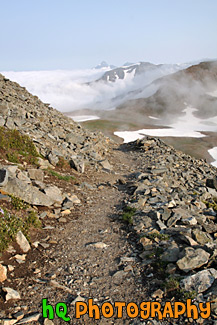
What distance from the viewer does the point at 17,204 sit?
11.7 meters

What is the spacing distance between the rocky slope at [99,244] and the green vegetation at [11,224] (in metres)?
0.16

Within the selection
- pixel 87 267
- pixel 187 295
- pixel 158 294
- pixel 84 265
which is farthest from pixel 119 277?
pixel 187 295

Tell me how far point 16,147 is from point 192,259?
13.5 meters

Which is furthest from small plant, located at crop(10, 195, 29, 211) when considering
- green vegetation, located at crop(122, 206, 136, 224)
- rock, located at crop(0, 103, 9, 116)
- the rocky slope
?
rock, located at crop(0, 103, 9, 116)

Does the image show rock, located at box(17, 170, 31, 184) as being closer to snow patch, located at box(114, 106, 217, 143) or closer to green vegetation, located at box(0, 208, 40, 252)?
green vegetation, located at box(0, 208, 40, 252)

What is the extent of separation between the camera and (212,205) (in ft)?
58.0

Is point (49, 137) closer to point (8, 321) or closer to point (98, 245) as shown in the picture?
point (98, 245)

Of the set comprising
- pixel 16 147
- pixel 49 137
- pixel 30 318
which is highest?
pixel 49 137

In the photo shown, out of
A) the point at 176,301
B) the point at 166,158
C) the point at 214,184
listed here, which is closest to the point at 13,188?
the point at 176,301

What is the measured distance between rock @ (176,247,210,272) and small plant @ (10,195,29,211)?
6.79 meters

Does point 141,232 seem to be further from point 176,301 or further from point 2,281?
point 2,281

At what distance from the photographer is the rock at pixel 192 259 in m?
8.50

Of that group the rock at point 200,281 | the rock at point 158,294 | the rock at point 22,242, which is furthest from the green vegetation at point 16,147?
the rock at point 200,281

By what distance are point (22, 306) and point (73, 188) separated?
10.0 meters
